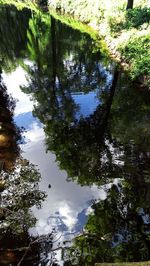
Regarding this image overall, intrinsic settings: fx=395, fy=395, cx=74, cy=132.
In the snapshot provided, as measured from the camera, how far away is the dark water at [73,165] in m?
13.8

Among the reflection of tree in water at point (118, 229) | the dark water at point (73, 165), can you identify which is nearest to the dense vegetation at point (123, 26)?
the dark water at point (73, 165)

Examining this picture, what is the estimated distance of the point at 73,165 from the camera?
19.4 m

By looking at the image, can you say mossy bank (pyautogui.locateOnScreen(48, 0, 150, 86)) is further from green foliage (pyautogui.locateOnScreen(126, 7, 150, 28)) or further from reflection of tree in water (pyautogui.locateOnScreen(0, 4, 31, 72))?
reflection of tree in water (pyautogui.locateOnScreen(0, 4, 31, 72))

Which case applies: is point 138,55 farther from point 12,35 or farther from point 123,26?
point 12,35

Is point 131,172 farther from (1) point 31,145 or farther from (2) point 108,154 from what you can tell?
(1) point 31,145

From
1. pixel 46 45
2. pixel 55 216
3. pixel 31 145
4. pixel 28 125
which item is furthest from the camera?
pixel 46 45

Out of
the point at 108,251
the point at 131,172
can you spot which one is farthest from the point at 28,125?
the point at 108,251

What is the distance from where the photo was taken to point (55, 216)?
1587 centimetres

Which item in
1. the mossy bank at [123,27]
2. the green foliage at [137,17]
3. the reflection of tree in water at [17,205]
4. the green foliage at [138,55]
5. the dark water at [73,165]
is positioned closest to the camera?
the reflection of tree in water at [17,205]

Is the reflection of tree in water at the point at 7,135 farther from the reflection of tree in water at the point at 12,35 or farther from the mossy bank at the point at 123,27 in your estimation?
the reflection of tree in water at the point at 12,35

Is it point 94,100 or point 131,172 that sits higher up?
point 94,100

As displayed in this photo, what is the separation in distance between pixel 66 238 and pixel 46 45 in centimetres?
3152

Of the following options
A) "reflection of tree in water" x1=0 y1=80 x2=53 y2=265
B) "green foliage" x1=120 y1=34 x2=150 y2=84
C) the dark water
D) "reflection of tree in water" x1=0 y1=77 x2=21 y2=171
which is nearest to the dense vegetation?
"green foliage" x1=120 y1=34 x2=150 y2=84

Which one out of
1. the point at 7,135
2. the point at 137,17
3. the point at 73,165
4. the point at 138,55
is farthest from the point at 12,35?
the point at 73,165
